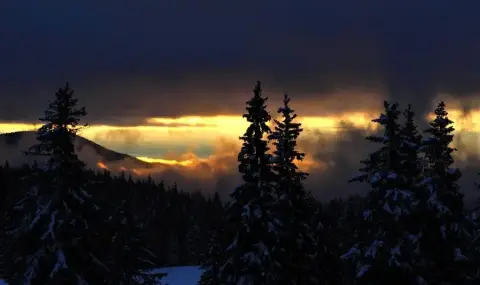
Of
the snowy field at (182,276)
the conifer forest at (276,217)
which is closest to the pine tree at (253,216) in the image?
the conifer forest at (276,217)

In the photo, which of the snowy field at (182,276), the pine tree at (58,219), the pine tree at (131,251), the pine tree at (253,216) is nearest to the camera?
the pine tree at (58,219)

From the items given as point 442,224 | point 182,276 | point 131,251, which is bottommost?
point 182,276

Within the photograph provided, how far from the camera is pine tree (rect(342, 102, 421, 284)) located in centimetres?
2409

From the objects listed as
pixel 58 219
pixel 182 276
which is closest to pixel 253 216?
pixel 58 219

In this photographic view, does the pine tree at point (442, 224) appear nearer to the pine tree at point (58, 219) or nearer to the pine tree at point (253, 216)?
the pine tree at point (253, 216)

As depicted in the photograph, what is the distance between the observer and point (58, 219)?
2270 centimetres

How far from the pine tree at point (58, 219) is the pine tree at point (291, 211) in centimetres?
746

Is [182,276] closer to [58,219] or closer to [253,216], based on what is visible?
[253,216]

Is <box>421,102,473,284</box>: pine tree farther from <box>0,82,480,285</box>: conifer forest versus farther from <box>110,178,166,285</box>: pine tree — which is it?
<box>110,178,166,285</box>: pine tree

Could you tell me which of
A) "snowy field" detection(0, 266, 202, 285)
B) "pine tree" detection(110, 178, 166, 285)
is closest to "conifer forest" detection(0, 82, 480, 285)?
"pine tree" detection(110, 178, 166, 285)

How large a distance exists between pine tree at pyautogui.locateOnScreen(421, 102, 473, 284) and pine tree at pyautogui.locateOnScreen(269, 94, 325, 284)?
5.30 meters

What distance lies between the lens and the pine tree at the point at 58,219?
22.6 metres

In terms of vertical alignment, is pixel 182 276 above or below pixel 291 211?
below

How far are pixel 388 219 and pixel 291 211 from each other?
209 inches
